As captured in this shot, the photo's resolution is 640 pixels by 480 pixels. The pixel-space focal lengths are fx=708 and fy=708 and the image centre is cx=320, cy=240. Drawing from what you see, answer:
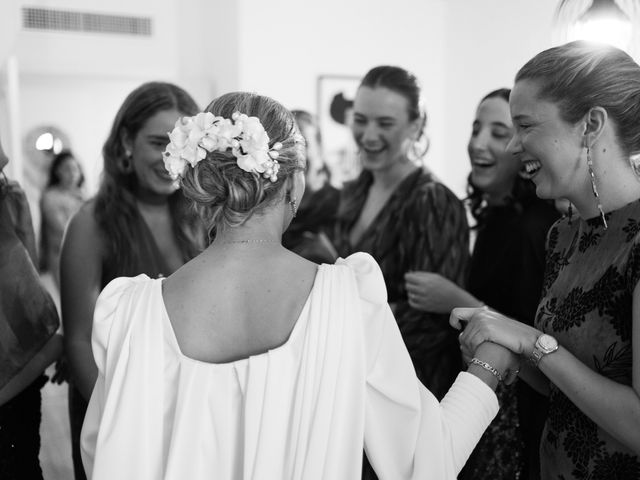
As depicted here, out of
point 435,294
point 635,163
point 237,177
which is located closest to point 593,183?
point 635,163

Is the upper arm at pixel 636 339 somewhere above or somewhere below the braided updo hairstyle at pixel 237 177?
below

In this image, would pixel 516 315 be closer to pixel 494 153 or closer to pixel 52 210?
pixel 494 153

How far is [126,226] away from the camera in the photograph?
2.14 meters

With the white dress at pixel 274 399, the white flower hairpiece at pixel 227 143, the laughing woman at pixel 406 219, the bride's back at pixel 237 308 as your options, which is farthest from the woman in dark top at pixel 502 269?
the white flower hairpiece at pixel 227 143

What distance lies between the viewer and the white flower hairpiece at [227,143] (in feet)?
4.04

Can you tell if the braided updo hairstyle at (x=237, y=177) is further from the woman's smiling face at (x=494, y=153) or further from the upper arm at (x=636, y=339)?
the woman's smiling face at (x=494, y=153)

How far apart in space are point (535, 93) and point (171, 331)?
0.90 metres

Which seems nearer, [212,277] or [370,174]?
[212,277]

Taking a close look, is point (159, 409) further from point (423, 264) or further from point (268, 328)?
point (423, 264)

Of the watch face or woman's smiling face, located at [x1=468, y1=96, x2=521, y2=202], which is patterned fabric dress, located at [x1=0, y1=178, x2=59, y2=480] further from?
woman's smiling face, located at [x1=468, y1=96, x2=521, y2=202]

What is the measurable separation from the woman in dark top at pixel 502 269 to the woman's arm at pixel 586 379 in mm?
504

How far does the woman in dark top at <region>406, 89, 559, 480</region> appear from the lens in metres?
2.20

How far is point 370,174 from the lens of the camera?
295 centimetres

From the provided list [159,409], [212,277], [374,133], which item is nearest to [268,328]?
[212,277]
